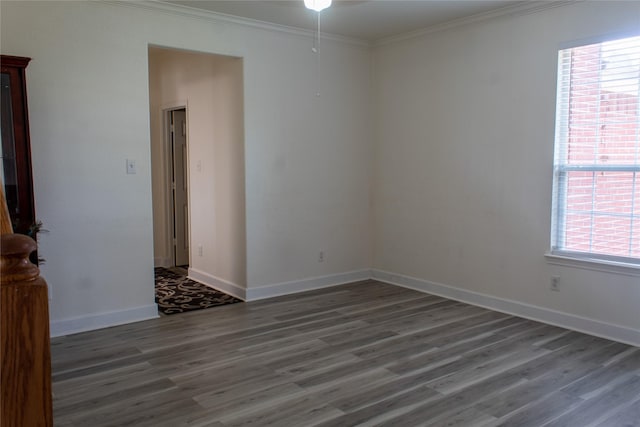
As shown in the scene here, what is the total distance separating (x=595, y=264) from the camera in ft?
12.9

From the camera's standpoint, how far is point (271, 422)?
2.61 meters

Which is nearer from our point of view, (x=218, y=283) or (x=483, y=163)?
(x=483, y=163)

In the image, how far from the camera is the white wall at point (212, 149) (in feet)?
16.4

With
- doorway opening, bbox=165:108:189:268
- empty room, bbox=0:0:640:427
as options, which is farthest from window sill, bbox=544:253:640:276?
doorway opening, bbox=165:108:189:268

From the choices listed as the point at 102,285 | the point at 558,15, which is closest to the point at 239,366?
the point at 102,285

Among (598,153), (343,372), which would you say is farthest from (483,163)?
(343,372)

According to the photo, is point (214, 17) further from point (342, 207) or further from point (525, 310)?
point (525, 310)

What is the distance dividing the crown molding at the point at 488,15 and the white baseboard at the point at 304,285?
261 cm

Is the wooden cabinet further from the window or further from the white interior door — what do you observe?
the window

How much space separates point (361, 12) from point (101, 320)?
11.3 feet

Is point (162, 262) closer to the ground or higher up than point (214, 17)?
closer to the ground

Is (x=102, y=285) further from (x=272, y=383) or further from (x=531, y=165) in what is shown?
(x=531, y=165)

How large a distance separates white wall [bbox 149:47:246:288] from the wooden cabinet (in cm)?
169

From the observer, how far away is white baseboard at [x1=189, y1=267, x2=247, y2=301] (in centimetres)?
505
